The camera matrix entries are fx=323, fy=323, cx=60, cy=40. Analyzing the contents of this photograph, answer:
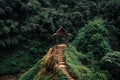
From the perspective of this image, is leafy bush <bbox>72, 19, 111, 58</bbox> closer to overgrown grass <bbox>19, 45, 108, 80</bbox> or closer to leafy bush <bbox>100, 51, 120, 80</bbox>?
overgrown grass <bbox>19, 45, 108, 80</bbox>

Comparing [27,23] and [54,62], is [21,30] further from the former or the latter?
[54,62]

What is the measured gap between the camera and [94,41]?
30359mm

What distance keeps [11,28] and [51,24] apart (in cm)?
542

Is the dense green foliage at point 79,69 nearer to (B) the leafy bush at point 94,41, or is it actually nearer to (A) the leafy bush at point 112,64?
(A) the leafy bush at point 112,64

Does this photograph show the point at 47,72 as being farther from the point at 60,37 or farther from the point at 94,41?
the point at 60,37

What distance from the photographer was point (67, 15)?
4503 cm

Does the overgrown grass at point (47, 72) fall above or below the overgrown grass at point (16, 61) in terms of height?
above

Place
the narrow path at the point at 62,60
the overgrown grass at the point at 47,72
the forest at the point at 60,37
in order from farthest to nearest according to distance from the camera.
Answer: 1. the forest at the point at 60,37
2. the narrow path at the point at 62,60
3. the overgrown grass at the point at 47,72

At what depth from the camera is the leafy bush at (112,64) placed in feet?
85.8

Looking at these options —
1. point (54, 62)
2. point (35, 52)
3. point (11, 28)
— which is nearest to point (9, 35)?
point (11, 28)

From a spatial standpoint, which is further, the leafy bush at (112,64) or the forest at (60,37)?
the forest at (60,37)

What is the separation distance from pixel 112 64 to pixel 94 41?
4.58m

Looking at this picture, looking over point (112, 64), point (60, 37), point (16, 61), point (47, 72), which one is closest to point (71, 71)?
point (47, 72)

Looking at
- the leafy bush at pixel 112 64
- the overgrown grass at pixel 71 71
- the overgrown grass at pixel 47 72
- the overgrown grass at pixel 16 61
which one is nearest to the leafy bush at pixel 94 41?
the overgrown grass at pixel 71 71
